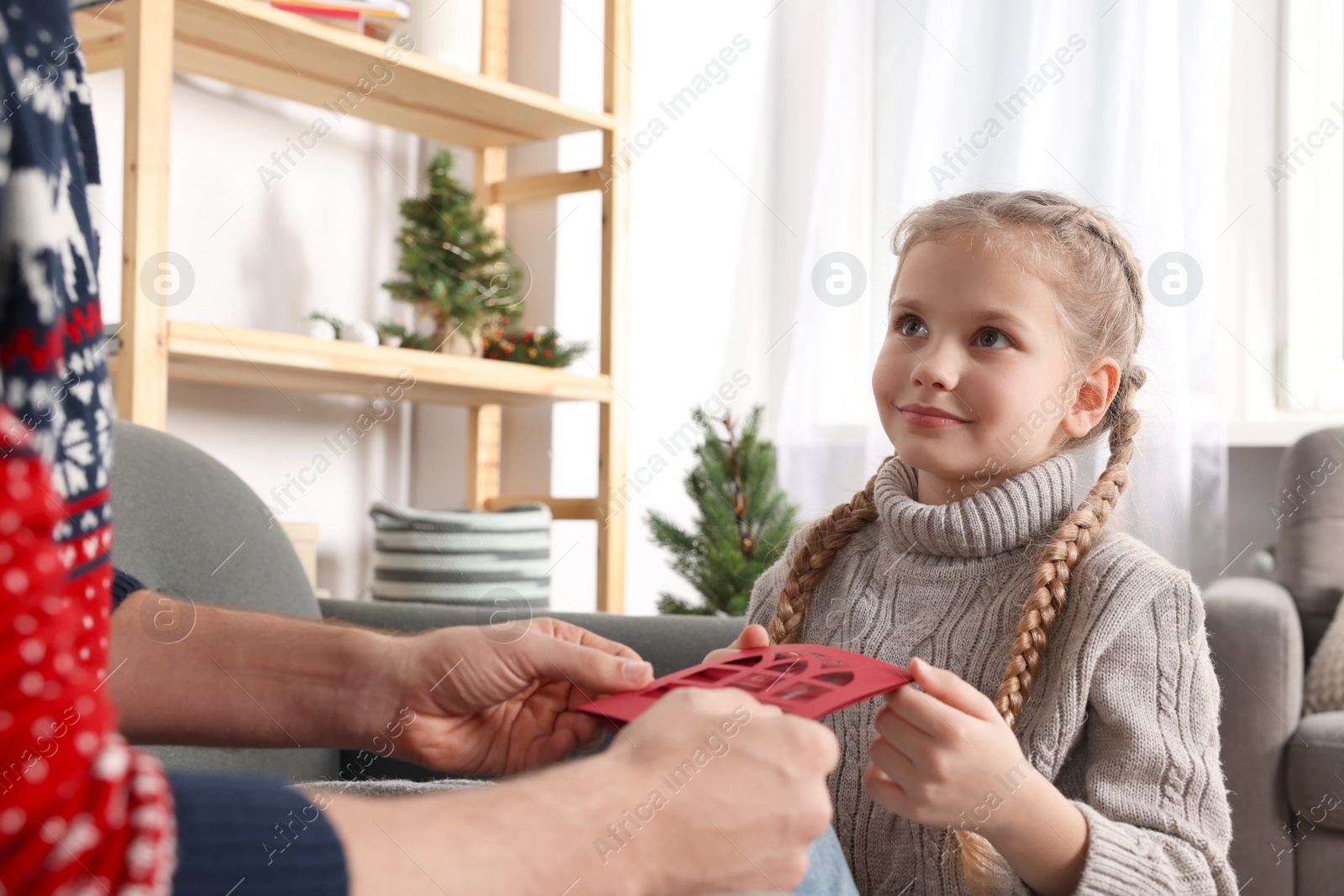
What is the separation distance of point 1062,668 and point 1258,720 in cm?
97

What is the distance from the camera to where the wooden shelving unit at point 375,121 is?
1637 millimetres

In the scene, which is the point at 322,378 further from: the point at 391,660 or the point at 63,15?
the point at 63,15

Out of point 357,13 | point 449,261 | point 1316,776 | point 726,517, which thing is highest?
point 357,13

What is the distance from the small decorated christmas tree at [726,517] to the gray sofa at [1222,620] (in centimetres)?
76

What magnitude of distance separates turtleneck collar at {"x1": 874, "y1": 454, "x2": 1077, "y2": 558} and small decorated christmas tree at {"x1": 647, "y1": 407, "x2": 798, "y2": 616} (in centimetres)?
106

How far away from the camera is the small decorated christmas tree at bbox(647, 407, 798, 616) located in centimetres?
212

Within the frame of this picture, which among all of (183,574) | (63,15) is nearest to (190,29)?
(183,574)

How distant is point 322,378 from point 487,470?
594 millimetres

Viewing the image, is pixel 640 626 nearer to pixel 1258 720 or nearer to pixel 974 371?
pixel 974 371

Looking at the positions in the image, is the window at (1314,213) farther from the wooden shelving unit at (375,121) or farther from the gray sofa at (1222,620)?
the wooden shelving unit at (375,121)

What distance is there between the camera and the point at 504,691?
85 cm

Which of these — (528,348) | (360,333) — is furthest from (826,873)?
(528,348)

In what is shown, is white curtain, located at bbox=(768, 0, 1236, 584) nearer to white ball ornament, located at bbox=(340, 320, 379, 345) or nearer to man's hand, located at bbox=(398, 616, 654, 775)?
white ball ornament, located at bbox=(340, 320, 379, 345)

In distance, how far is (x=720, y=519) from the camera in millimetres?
2143
